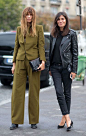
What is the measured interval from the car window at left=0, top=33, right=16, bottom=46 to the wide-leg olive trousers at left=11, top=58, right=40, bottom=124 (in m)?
5.08

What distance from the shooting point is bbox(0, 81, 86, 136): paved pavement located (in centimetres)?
524

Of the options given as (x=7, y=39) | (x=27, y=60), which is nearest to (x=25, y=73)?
(x=27, y=60)

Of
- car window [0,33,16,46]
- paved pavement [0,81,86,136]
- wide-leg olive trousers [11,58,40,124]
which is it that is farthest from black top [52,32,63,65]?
car window [0,33,16,46]

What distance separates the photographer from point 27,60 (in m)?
5.46

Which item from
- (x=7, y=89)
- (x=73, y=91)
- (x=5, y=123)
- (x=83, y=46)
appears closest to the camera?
(x=5, y=123)

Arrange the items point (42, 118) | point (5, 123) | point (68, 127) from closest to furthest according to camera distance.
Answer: point (68, 127) < point (5, 123) < point (42, 118)

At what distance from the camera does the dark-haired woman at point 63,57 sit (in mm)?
5344

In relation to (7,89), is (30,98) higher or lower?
higher

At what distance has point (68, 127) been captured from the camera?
5.33 metres

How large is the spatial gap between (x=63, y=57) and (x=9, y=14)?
6208cm

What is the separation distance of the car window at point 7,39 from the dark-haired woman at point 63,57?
5.20 metres

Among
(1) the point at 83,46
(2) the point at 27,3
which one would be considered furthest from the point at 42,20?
(1) the point at 83,46

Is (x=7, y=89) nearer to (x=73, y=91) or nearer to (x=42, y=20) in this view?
(x=73, y=91)

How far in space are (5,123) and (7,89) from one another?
16.4ft
